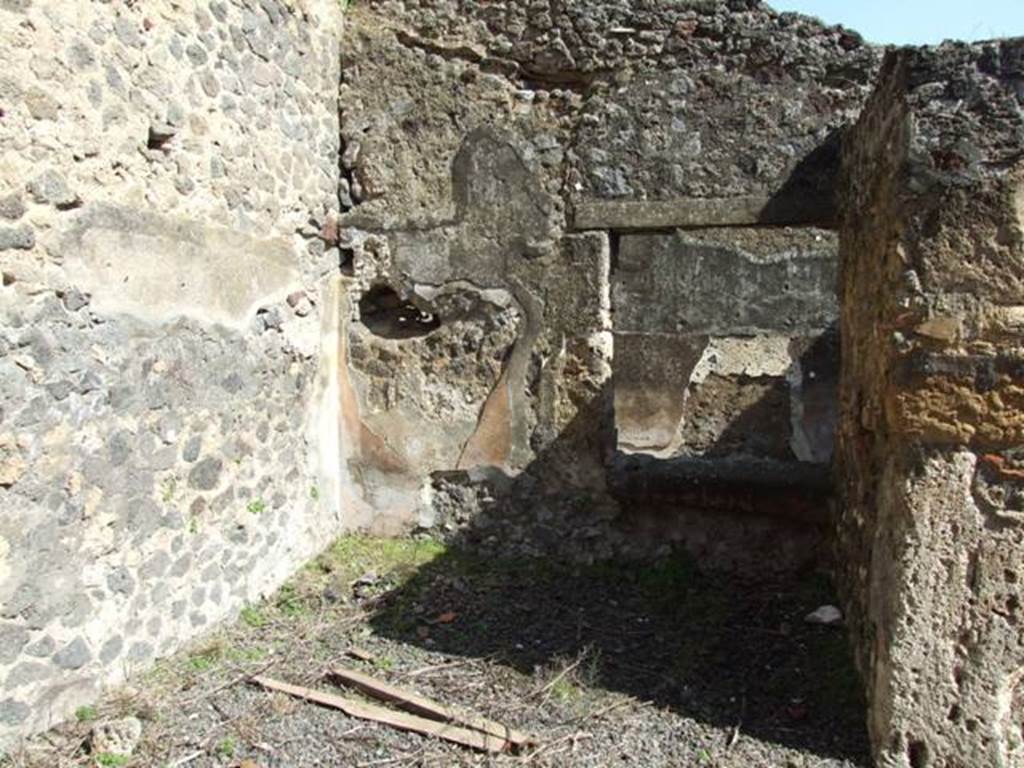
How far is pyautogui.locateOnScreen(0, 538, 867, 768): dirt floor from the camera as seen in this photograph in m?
2.94

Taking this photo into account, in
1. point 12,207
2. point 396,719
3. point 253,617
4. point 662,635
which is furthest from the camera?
point 253,617

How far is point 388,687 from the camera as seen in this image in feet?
10.9

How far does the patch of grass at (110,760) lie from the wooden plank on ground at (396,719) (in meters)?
0.58

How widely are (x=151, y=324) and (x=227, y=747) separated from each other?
1450 millimetres

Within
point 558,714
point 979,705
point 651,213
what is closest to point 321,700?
point 558,714

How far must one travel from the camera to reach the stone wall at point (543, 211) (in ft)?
14.5

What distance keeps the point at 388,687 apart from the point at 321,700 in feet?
0.74

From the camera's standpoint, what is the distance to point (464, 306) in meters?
4.73

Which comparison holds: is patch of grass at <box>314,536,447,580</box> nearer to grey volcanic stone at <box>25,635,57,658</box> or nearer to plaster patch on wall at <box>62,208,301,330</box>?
plaster patch on wall at <box>62,208,301,330</box>

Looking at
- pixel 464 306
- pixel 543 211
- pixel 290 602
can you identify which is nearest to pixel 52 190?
pixel 290 602

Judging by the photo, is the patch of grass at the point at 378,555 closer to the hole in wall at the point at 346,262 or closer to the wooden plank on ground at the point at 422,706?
the wooden plank on ground at the point at 422,706

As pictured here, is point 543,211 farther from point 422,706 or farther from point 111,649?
point 111,649

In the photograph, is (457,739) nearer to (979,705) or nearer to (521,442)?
(979,705)

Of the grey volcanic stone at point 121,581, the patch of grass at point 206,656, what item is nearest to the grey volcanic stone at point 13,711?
the grey volcanic stone at point 121,581
